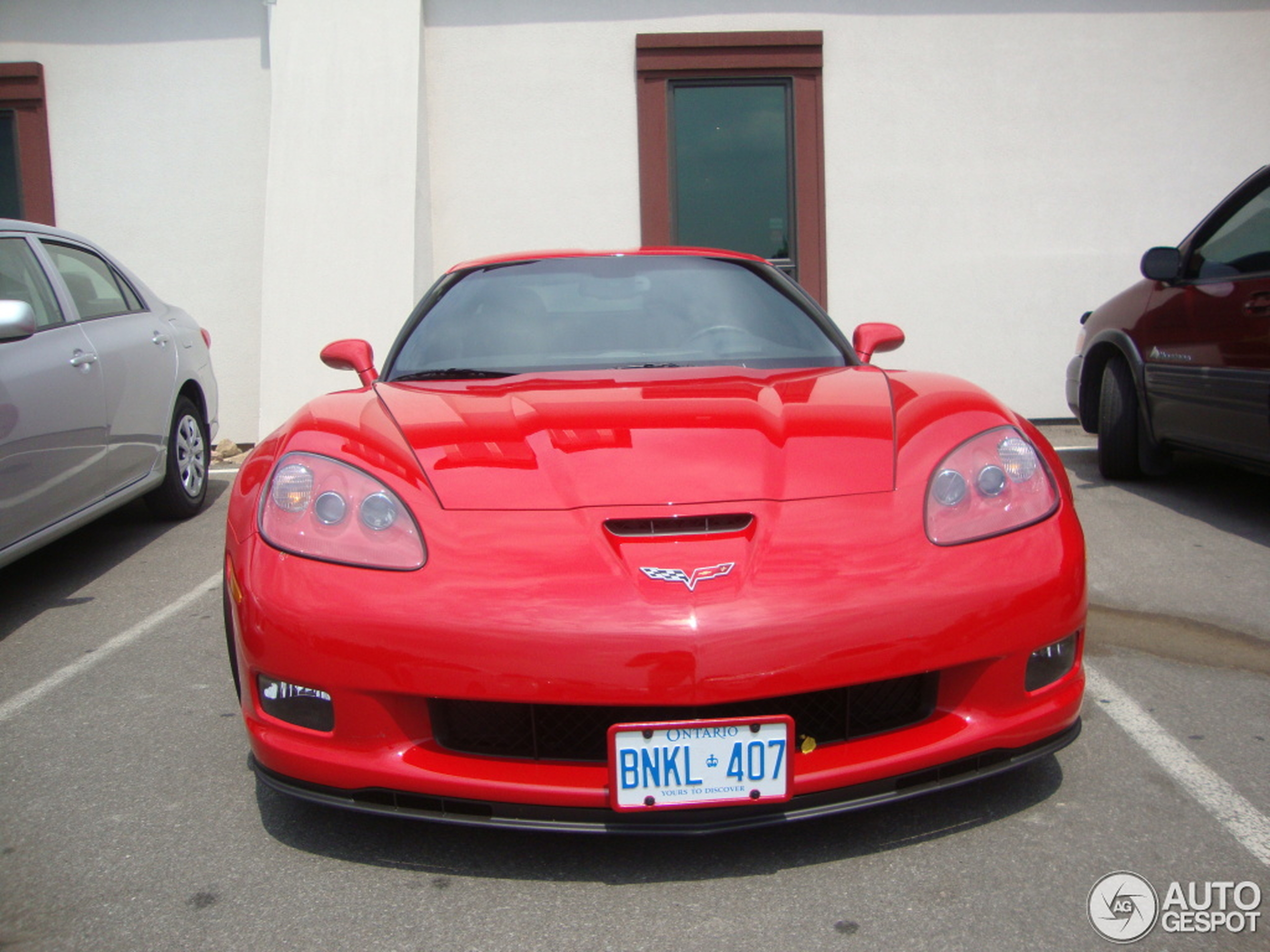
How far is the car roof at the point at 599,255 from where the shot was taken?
11.7 feet

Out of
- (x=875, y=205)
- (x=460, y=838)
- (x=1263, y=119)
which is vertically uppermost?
(x=1263, y=119)

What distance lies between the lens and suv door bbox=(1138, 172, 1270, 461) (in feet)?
14.4

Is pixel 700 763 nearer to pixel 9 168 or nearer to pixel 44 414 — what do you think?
pixel 44 414

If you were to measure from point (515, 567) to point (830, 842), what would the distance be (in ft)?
2.66

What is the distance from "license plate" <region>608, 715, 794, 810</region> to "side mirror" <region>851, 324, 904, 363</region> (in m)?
1.80

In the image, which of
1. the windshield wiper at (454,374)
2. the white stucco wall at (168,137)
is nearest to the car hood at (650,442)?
the windshield wiper at (454,374)

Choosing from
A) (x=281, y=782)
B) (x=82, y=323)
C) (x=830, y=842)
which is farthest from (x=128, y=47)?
(x=830, y=842)

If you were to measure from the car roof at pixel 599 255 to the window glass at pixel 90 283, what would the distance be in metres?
2.04

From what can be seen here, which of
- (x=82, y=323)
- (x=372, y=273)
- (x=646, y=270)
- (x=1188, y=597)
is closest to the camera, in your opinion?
(x=646, y=270)

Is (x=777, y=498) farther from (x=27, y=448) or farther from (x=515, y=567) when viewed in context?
(x=27, y=448)

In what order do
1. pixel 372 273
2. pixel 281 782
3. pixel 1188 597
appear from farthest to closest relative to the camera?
pixel 372 273 < pixel 1188 597 < pixel 281 782

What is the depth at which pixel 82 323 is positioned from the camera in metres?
4.55

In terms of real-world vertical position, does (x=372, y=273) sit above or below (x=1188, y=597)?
above

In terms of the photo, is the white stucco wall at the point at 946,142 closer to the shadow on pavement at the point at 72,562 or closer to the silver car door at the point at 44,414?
the shadow on pavement at the point at 72,562
